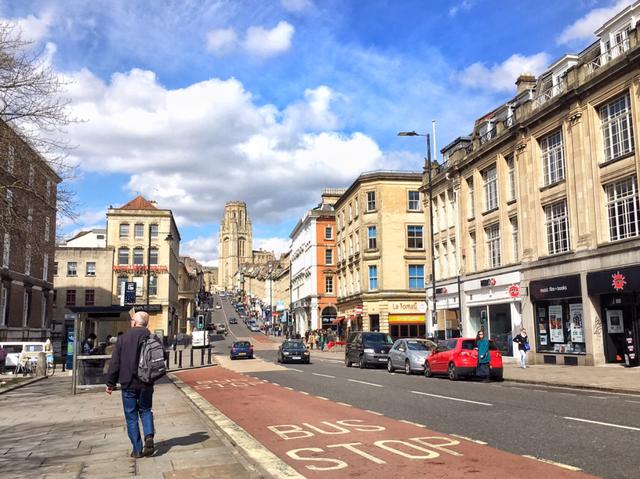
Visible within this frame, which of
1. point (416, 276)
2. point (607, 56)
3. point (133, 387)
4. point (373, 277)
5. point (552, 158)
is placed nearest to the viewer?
point (133, 387)

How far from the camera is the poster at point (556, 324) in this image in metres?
26.9

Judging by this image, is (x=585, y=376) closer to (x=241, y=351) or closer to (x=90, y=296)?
(x=241, y=351)

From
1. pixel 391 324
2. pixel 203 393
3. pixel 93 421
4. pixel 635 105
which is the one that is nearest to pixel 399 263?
pixel 391 324

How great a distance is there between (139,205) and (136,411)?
71252 mm

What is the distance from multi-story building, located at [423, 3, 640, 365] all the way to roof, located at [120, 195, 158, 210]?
50.3m

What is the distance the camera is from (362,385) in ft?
61.9

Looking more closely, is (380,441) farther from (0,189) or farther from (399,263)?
(399,263)

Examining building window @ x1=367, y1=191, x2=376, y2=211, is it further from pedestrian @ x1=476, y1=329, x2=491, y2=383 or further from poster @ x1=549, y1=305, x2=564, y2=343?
pedestrian @ x1=476, y1=329, x2=491, y2=383

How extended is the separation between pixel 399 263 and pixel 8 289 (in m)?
32.1

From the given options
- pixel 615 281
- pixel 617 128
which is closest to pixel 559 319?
pixel 615 281

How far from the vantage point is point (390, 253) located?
54.3m

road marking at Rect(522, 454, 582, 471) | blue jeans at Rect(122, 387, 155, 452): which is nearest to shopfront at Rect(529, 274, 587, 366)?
road marking at Rect(522, 454, 582, 471)

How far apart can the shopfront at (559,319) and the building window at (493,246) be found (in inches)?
174

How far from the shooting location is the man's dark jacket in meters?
7.69
